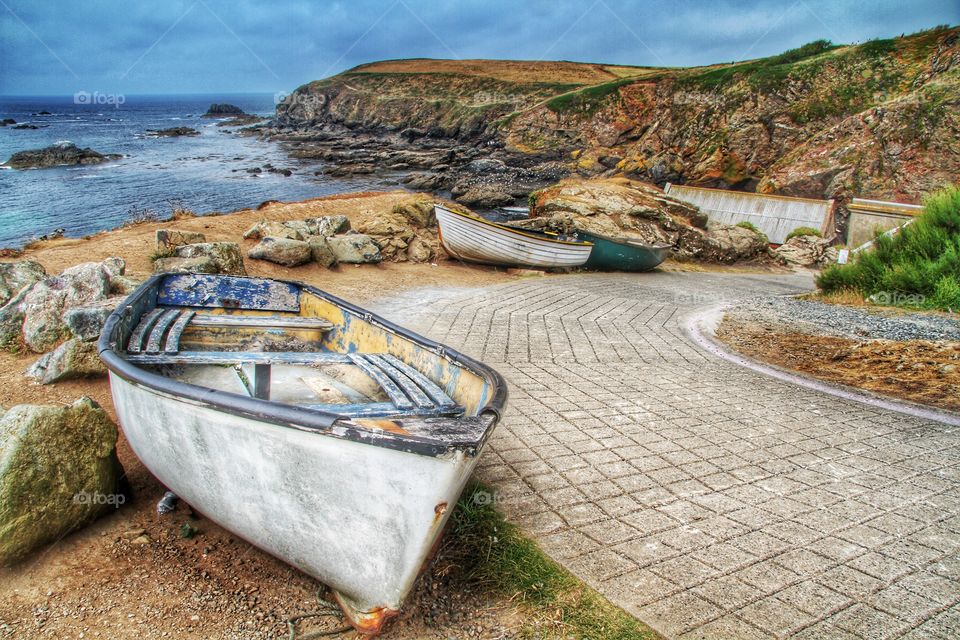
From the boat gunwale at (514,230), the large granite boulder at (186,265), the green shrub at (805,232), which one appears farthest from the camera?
the green shrub at (805,232)

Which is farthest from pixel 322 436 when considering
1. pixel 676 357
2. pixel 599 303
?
pixel 599 303

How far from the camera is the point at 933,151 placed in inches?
1099

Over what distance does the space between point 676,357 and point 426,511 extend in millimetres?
5918

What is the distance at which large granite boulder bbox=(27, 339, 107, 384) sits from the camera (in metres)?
5.59

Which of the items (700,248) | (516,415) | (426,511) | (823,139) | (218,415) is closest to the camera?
(426,511)

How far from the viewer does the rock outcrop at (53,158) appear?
1484 inches

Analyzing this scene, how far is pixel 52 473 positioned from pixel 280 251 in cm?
823

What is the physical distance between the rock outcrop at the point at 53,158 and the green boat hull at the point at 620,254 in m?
40.1

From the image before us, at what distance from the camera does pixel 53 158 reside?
38875 mm

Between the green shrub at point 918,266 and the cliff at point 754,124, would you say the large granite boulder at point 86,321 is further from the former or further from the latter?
the cliff at point 754,124

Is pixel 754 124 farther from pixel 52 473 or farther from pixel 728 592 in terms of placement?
pixel 52 473

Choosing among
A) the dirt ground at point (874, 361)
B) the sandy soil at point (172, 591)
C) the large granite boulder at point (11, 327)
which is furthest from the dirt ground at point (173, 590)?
the dirt ground at point (874, 361)

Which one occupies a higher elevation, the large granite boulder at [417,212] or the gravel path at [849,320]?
the large granite boulder at [417,212]

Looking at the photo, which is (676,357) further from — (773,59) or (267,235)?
(773,59)
